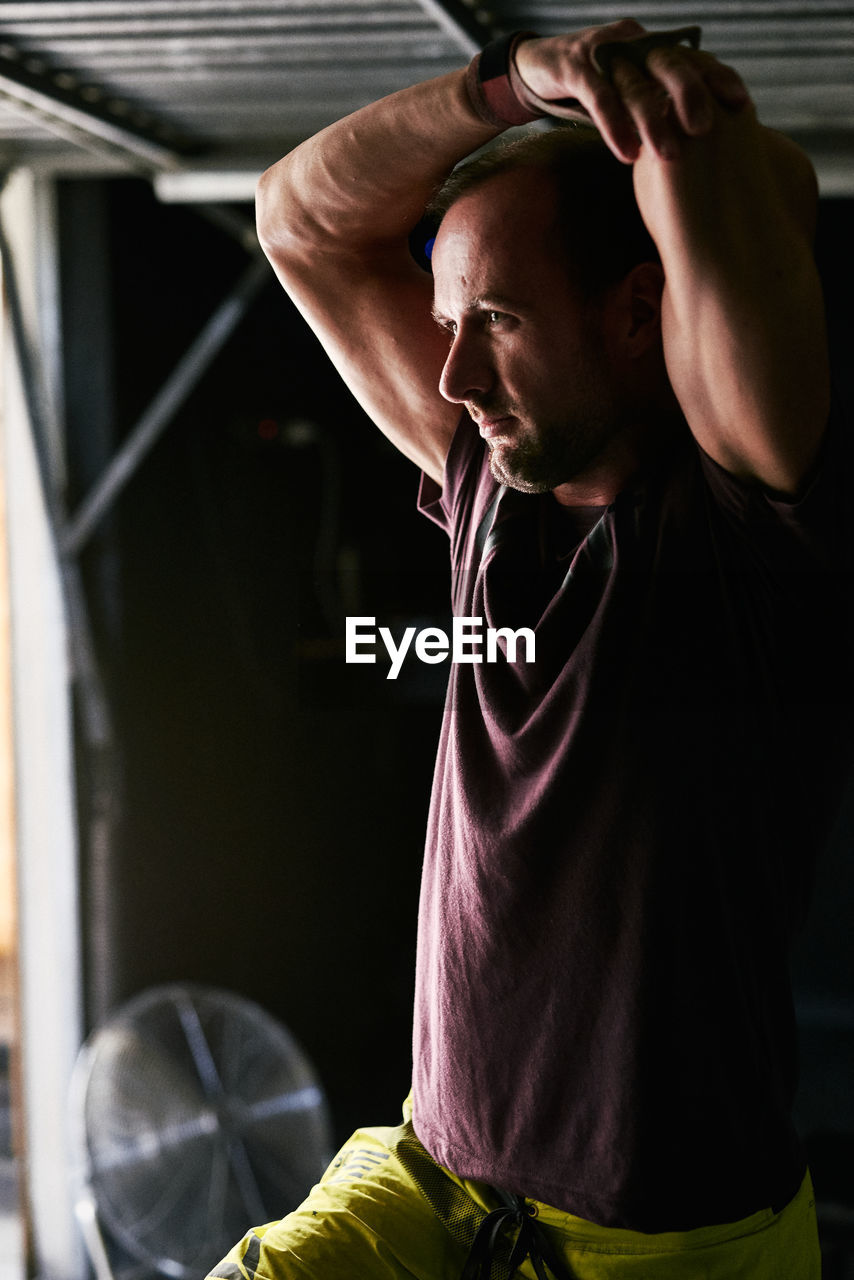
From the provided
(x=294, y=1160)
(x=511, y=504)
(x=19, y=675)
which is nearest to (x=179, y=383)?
(x=19, y=675)

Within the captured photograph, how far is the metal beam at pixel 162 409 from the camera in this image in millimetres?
3092

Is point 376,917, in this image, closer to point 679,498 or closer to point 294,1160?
point 294,1160

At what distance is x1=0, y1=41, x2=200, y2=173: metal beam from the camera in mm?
2254

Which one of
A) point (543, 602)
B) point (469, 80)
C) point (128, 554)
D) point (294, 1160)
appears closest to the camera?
point (469, 80)

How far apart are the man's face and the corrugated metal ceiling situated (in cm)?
99

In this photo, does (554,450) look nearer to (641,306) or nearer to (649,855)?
(641,306)

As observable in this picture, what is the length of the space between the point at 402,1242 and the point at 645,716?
526 millimetres

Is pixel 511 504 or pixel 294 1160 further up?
pixel 511 504

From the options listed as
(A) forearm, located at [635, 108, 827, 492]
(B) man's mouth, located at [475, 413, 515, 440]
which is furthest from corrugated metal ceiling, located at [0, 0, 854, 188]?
(A) forearm, located at [635, 108, 827, 492]

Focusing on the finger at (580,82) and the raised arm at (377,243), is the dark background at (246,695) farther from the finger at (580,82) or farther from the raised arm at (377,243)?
the finger at (580,82)

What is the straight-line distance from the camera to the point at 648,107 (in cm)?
83

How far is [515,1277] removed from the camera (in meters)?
1.12

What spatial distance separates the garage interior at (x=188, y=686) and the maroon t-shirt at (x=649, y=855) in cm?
189

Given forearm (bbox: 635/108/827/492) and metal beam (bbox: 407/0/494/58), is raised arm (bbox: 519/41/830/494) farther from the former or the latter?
metal beam (bbox: 407/0/494/58)
